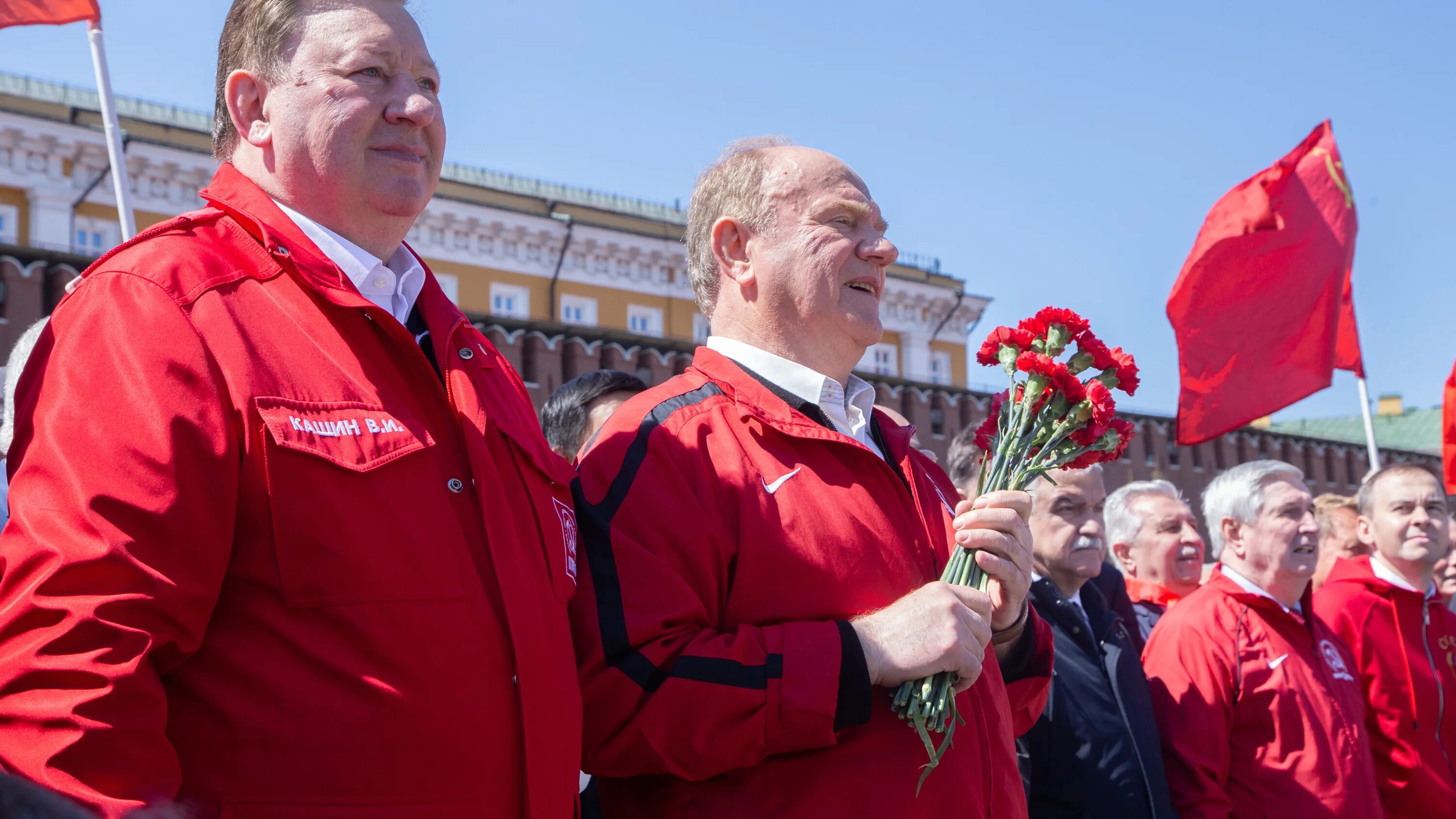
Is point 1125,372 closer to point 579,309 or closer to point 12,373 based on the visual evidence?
point 12,373

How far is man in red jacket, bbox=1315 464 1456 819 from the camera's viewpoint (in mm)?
5480

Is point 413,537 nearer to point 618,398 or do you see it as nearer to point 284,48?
point 284,48

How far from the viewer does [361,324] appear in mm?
2244

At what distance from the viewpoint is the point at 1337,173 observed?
36.3 feet

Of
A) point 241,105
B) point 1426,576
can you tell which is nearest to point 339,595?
point 241,105

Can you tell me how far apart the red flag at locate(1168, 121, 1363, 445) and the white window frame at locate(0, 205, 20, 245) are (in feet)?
80.0

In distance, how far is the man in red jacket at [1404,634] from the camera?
5.48m

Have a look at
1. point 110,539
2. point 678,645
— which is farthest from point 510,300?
point 110,539

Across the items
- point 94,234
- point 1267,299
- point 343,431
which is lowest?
point 343,431

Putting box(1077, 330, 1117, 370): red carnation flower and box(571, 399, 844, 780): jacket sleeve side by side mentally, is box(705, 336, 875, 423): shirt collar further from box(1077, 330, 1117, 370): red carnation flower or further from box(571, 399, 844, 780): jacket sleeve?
box(1077, 330, 1117, 370): red carnation flower

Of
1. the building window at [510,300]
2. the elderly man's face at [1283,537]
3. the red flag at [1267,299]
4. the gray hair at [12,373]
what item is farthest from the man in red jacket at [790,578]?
the building window at [510,300]

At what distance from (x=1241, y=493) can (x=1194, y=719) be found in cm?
134

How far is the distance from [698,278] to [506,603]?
1.55m

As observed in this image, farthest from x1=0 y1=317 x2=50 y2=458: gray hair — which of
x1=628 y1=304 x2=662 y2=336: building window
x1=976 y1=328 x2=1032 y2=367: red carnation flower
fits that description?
x1=628 y1=304 x2=662 y2=336: building window
